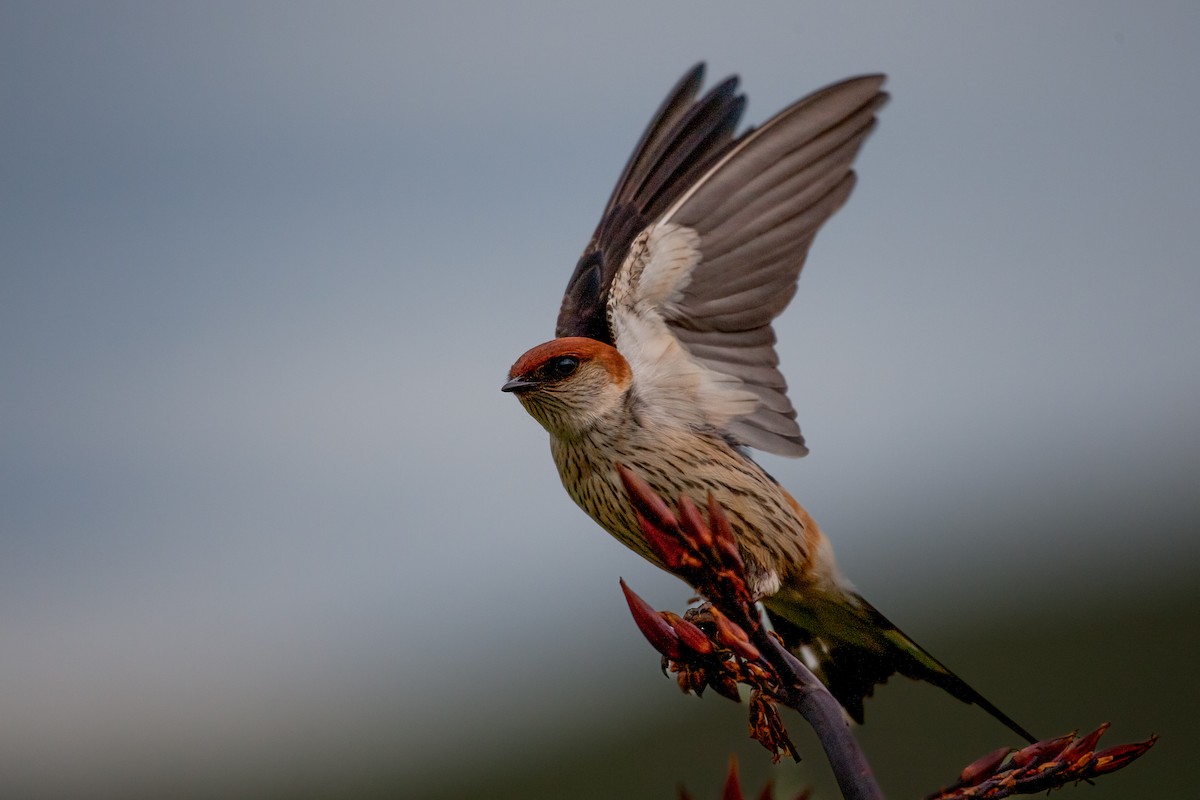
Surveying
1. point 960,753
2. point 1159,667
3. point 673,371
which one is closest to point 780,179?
point 673,371

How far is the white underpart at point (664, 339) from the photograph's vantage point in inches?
165

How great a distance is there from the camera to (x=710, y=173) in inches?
166

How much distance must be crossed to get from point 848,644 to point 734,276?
1445mm

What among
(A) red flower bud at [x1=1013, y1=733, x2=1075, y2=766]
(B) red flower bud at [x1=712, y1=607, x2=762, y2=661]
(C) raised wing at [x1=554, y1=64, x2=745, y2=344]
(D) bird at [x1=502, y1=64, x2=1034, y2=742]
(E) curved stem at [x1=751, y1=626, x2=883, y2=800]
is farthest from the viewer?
(C) raised wing at [x1=554, y1=64, x2=745, y2=344]

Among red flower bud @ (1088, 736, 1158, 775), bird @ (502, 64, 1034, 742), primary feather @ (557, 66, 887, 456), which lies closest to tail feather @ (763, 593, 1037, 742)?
bird @ (502, 64, 1034, 742)

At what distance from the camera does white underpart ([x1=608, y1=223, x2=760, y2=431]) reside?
4.18m

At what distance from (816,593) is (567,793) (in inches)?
253

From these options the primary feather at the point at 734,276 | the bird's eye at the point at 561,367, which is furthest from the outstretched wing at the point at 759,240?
the bird's eye at the point at 561,367

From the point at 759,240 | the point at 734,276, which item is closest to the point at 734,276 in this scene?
the point at 734,276

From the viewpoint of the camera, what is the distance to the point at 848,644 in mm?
4516

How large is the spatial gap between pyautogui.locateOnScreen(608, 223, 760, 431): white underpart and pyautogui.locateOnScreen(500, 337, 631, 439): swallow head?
16cm

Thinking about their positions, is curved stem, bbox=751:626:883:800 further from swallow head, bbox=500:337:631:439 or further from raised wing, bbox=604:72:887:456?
raised wing, bbox=604:72:887:456

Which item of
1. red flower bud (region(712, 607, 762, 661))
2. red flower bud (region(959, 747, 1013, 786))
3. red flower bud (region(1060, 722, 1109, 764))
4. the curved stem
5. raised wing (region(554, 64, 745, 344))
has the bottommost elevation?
red flower bud (region(1060, 722, 1109, 764))

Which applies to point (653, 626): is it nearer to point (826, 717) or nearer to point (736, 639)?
point (736, 639)
